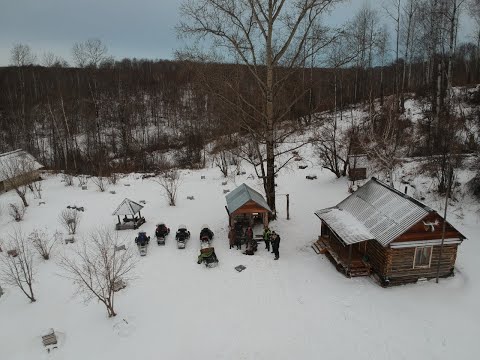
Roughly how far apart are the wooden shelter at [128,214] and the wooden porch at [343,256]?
921 cm

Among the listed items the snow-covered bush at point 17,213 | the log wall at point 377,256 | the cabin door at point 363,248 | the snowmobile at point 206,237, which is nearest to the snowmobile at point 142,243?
the snowmobile at point 206,237

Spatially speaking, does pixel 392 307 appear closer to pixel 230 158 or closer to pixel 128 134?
pixel 230 158

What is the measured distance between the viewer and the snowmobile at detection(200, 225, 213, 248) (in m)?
15.6

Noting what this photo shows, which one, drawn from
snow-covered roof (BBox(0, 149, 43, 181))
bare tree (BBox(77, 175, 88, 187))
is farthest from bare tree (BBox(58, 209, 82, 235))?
snow-covered roof (BBox(0, 149, 43, 181))

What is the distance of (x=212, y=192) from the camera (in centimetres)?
2375

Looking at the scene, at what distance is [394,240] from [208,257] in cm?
A: 714

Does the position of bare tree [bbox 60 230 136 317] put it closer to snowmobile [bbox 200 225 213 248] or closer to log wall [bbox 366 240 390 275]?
snowmobile [bbox 200 225 213 248]

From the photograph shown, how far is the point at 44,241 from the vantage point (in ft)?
52.3

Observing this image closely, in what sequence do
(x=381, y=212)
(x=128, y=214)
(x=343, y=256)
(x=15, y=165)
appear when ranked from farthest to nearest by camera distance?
(x=15, y=165) → (x=128, y=214) → (x=343, y=256) → (x=381, y=212)

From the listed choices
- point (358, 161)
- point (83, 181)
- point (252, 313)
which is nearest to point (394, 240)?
point (252, 313)

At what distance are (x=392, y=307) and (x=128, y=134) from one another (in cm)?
3873

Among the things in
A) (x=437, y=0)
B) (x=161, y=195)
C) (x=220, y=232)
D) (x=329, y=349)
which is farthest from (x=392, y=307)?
(x=437, y=0)

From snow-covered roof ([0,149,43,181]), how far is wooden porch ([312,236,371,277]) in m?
22.3

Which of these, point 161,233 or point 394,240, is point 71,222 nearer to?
point 161,233
